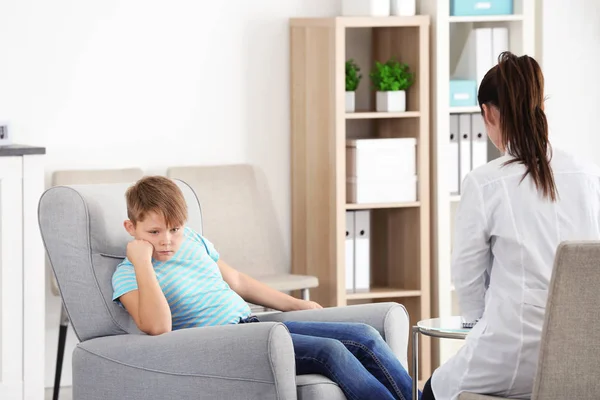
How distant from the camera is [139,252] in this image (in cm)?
275

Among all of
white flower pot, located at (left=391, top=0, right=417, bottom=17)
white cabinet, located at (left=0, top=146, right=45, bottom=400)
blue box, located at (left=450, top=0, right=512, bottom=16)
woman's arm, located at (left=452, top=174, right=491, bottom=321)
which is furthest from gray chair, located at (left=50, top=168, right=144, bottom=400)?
woman's arm, located at (left=452, top=174, right=491, bottom=321)

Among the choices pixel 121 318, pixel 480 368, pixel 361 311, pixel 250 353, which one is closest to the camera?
pixel 480 368

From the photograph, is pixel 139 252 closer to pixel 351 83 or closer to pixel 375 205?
pixel 375 205

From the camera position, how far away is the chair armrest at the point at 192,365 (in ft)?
8.29

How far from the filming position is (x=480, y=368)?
7.00 feet

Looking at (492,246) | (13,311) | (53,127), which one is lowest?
(13,311)

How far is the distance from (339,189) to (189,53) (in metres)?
0.82

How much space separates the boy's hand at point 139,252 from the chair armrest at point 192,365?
0.20 meters

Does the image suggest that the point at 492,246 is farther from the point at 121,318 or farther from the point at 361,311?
the point at 121,318

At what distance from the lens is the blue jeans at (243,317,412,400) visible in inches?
104

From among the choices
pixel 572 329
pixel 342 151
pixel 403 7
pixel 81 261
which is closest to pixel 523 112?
pixel 572 329

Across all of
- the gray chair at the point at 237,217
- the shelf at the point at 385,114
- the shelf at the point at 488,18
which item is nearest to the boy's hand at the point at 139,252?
the gray chair at the point at 237,217

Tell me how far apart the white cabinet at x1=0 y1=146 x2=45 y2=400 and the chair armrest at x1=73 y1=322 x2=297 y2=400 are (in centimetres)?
90

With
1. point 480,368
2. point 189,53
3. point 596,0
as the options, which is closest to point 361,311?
point 480,368
